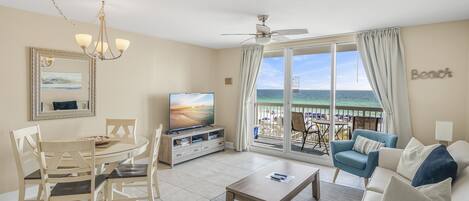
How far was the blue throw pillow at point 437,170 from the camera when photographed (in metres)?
1.89

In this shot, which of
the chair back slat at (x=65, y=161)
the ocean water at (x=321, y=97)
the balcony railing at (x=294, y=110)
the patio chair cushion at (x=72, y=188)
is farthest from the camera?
the balcony railing at (x=294, y=110)

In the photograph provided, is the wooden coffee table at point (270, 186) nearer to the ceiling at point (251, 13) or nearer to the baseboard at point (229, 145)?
the ceiling at point (251, 13)

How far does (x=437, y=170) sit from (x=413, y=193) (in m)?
0.77

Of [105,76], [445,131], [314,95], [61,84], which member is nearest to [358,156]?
[445,131]

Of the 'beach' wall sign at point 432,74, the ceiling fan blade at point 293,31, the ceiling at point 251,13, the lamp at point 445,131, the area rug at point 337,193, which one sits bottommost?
the area rug at point 337,193

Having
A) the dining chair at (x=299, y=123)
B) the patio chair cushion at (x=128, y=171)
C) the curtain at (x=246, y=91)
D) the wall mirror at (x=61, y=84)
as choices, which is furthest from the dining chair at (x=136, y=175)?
the dining chair at (x=299, y=123)

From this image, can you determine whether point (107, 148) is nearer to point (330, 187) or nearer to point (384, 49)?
point (330, 187)

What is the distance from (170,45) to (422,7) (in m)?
3.89

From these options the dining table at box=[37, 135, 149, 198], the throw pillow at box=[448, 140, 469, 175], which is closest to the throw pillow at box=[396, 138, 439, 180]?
the throw pillow at box=[448, 140, 469, 175]

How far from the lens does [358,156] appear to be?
3355mm

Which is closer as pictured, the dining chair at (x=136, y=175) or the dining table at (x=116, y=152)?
the dining table at (x=116, y=152)

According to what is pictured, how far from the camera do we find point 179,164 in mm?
4445

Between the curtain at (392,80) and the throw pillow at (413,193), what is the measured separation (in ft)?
8.30

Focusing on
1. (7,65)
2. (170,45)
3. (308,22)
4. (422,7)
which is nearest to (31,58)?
(7,65)
